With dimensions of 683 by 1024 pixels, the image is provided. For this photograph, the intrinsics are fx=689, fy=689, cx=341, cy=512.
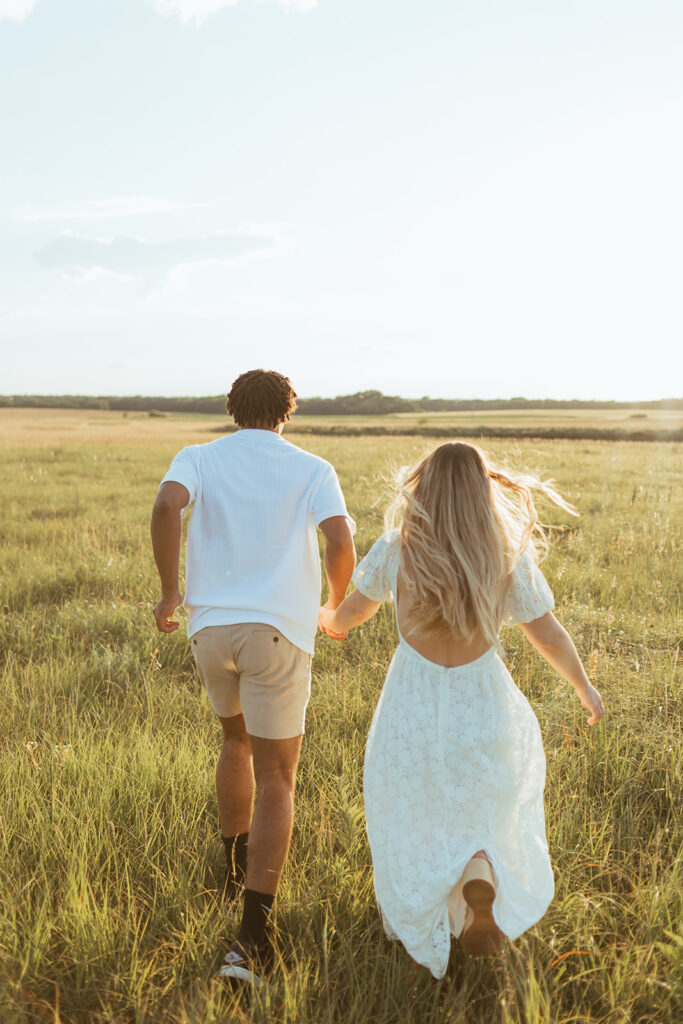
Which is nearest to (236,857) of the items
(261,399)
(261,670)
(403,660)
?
(261,670)

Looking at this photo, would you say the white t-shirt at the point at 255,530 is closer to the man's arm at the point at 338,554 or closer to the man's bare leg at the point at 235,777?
the man's arm at the point at 338,554

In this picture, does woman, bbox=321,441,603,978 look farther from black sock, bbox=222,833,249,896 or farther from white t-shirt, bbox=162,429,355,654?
black sock, bbox=222,833,249,896

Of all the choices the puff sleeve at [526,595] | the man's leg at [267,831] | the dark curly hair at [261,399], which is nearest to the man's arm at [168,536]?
the dark curly hair at [261,399]

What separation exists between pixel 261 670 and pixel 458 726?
0.72 metres

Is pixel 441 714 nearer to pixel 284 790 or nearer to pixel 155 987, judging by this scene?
pixel 284 790

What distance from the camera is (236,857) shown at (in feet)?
9.11

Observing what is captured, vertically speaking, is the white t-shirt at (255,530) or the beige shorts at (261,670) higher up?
the white t-shirt at (255,530)

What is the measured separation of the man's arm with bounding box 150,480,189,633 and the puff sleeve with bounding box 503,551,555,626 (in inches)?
47.2

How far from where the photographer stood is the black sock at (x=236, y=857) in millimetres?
2742

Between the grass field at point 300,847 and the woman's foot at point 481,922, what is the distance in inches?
5.1

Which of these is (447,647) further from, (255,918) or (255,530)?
(255,918)

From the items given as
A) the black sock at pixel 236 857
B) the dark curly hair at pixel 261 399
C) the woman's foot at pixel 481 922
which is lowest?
the black sock at pixel 236 857

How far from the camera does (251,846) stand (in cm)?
244

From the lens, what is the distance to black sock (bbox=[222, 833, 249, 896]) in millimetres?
2742
